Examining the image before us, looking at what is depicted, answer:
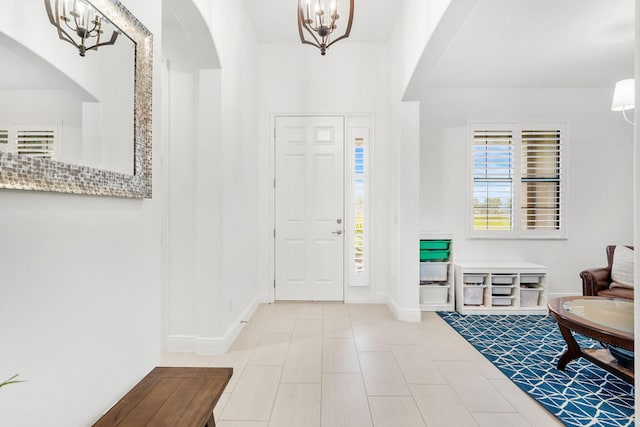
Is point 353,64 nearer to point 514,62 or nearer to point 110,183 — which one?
point 514,62

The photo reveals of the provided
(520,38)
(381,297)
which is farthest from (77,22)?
(381,297)

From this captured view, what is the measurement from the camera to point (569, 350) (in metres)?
2.53

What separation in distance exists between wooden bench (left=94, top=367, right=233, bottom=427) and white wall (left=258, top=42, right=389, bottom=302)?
2.99m

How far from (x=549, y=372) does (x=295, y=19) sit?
4.04 meters

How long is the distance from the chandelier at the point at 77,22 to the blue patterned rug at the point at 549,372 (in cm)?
280

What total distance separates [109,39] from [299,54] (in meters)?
3.49

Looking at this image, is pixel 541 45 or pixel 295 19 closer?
pixel 541 45

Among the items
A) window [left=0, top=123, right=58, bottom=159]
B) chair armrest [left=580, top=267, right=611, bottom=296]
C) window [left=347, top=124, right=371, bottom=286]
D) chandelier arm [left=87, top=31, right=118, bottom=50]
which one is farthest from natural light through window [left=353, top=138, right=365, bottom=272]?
window [left=0, top=123, right=58, bottom=159]

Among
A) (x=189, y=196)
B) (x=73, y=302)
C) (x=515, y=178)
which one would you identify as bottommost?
(x=73, y=302)

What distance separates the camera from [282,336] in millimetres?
3227

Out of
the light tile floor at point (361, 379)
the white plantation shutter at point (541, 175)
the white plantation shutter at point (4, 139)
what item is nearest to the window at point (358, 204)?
the light tile floor at point (361, 379)

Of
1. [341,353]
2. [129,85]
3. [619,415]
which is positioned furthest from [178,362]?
[619,415]

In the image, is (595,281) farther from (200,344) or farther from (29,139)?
(29,139)

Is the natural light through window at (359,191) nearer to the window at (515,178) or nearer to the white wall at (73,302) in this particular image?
the window at (515,178)
